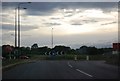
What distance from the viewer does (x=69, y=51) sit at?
520ft

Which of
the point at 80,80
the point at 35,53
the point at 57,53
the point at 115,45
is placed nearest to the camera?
the point at 80,80

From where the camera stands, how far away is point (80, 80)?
21.6 meters

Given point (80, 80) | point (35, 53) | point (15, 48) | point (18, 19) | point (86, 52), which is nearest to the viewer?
point (80, 80)

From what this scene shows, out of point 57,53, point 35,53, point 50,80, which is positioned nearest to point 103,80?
point 50,80

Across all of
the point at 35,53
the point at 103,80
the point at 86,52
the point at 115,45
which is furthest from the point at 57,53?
the point at 103,80

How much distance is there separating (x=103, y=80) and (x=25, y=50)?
119015 millimetres

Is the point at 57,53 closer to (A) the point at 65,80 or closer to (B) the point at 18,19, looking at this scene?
(B) the point at 18,19

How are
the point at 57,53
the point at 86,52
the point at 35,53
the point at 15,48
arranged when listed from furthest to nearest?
the point at 35,53, the point at 86,52, the point at 57,53, the point at 15,48

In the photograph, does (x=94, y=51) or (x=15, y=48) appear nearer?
(x=15, y=48)

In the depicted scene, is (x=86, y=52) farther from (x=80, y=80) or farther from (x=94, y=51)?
(x=80, y=80)

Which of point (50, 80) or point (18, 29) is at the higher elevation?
point (18, 29)

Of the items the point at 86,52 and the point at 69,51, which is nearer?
the point at 86,52

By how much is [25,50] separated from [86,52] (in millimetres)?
22633

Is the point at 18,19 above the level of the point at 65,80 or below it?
above
